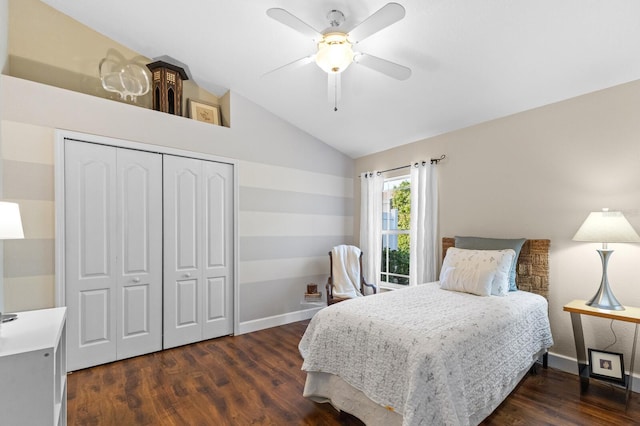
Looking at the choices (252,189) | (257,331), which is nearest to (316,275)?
(257,331)

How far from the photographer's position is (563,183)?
2.76 m

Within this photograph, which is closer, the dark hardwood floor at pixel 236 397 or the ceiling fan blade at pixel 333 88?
the dark hardwood floor at pixel 236 397

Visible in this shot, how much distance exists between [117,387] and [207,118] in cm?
279

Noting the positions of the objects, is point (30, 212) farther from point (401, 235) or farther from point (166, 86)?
point (401, 235)

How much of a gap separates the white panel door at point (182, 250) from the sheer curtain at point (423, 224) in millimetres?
2557

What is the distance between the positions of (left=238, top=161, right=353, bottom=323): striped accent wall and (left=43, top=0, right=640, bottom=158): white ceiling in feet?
3.17

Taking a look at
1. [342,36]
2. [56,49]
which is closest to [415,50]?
[342,36]

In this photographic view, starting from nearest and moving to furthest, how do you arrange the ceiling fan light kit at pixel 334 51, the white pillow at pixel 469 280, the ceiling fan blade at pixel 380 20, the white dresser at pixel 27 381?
1. the white dresser at pixel 27 381
2. the ceiling fan blade at pixel 380 20
3. the ceiling fan light kit at pixel 334 51
4. the white pillow at pixel 469 280

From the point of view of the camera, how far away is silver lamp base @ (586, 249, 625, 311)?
7.61ft

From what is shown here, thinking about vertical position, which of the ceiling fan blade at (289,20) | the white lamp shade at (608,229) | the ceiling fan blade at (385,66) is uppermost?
the ceiling fan blade at (289,20)

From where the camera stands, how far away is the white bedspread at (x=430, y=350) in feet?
5.04

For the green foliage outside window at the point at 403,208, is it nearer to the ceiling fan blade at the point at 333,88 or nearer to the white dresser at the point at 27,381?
the ceiling fan blade at the point at 333,88

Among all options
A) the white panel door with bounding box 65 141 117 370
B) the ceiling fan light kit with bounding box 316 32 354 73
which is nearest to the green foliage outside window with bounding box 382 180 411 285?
the ceiling fan light kit with bounding box 316 32 354 73

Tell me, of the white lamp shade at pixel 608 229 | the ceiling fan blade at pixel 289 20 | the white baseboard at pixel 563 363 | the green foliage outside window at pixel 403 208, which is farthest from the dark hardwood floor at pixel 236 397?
the ceiling fan blade at pixel 289 20
